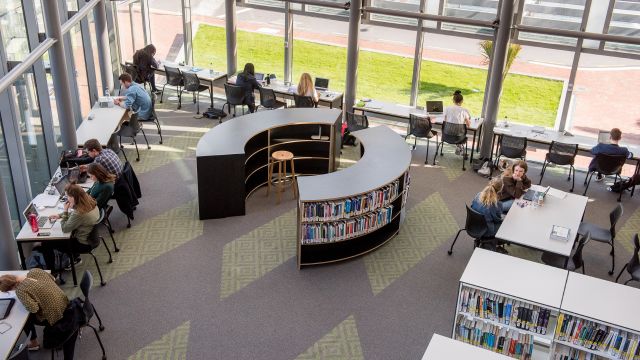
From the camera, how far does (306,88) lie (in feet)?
39.7

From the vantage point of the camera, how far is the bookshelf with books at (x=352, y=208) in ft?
26.1

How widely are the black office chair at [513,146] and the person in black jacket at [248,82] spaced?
5213 mm

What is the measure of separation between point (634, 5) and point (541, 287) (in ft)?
22.9

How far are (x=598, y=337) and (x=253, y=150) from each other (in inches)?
240

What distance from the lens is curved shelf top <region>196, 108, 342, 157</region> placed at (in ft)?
30.1

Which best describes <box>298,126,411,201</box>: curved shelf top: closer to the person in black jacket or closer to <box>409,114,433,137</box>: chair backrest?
<box>409,114,433,137</box>: chair backrest

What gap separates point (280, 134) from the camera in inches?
415

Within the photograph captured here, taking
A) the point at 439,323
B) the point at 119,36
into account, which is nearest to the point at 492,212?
the point at 439,323

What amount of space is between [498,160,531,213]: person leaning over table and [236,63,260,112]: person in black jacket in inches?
240

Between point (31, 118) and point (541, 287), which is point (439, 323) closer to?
point (541, 287)

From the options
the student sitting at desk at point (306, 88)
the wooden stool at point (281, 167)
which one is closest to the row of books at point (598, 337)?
the wooden stool at point (281, 167)

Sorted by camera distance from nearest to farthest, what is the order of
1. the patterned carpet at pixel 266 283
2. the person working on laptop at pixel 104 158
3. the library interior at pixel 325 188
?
the library interior at pixel 325 188 → the patterned carpet at pixel 266 283 → the person working on laptop at pixel 104 158

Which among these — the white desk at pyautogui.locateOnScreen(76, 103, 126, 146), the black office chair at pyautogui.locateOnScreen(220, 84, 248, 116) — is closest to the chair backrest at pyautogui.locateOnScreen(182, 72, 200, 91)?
the black office chair at pyautogui.locateOnScreen(220, 84, 248, 116)

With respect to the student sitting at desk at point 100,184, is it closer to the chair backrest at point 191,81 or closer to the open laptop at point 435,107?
the chair backrest at point 191,81
